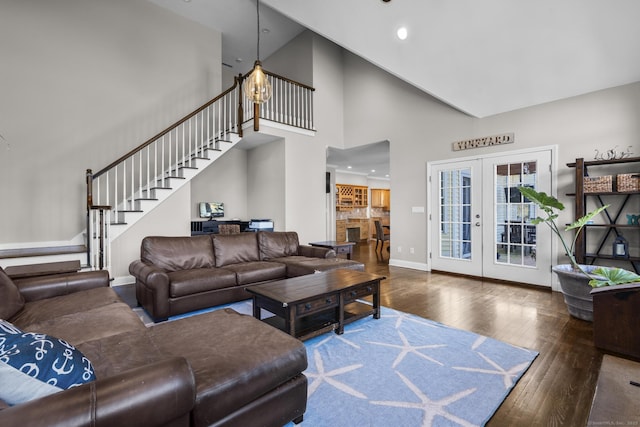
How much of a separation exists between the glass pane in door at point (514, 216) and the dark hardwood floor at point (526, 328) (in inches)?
20.4

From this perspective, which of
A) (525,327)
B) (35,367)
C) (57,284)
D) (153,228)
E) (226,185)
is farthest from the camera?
(226,185)

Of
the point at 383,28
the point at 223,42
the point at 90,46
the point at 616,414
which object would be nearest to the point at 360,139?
the point at 383,28

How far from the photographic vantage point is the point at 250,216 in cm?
760

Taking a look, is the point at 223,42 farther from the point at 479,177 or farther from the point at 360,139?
the point at 479,177

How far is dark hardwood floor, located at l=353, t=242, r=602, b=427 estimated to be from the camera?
1890 millimetres

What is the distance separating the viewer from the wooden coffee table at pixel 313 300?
2604mm

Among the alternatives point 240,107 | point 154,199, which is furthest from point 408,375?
point 240,107

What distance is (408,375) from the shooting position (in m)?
Answer: 2.23

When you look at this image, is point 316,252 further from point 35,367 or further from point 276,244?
point 35,367

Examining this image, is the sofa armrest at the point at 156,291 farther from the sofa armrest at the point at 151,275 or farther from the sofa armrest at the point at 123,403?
the sofa armrest at the point at 123,403

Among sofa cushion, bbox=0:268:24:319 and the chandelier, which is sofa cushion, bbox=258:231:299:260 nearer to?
the chandelier

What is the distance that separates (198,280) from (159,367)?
2.55 m

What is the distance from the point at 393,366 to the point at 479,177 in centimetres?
412

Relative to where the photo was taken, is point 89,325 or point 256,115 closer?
point 89,325
